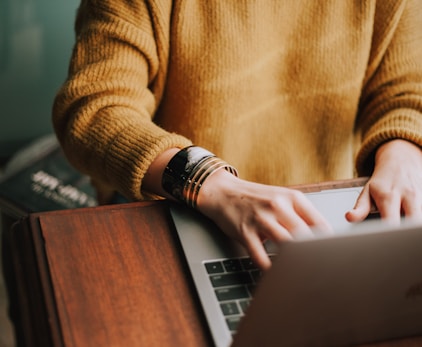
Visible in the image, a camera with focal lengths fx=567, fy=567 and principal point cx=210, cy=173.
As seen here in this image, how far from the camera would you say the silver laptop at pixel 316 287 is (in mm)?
414

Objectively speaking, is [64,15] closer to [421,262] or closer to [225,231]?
[225,231]

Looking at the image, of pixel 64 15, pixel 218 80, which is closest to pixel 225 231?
pixel 218 80

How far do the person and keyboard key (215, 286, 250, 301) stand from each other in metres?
0.04

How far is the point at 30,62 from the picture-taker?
5.89 ft

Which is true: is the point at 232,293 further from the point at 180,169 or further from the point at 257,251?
the point at 180,169

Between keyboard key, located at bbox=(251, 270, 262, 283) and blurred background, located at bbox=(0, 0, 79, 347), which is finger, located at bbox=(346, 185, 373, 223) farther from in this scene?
blurred background, located at bbox=(0, 0, 79, 347)

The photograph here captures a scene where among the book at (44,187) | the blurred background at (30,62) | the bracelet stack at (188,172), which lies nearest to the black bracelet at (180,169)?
the bracelet stack at (188,172)

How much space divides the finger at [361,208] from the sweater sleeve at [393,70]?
0.17 metres

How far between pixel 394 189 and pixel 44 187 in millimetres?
1048

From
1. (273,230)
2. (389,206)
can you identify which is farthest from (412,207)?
(273,230)

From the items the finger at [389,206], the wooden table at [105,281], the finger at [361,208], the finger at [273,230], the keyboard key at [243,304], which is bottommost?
the wooden table at [105,281]

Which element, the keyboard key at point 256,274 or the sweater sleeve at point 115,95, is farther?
the sweater sleeve at point 115,95

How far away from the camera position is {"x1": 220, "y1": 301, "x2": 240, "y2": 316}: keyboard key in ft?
1.72

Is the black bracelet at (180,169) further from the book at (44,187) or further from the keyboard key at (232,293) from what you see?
the book at (44,187)
